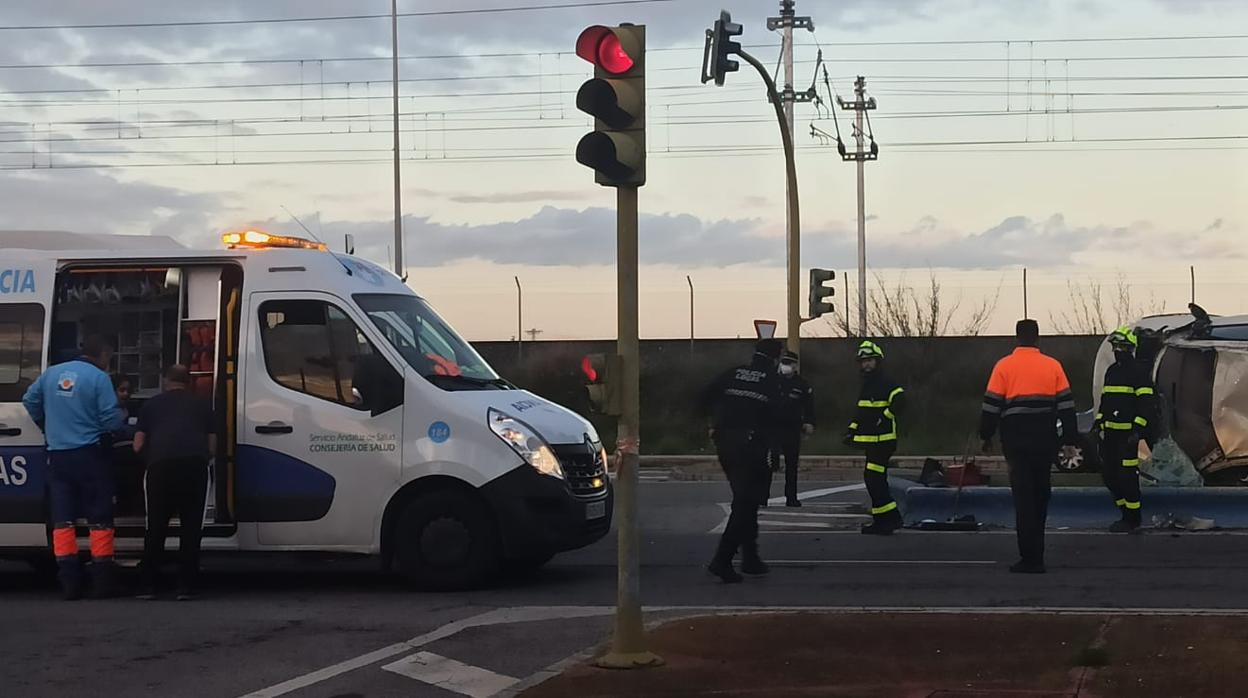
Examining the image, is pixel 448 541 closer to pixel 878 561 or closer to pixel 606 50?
pixel 878 561

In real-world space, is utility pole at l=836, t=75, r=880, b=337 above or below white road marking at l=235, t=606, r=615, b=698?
above

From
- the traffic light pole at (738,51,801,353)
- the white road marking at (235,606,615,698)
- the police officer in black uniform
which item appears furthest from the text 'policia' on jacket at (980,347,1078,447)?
the traffic light pole at (738,51,801,353)

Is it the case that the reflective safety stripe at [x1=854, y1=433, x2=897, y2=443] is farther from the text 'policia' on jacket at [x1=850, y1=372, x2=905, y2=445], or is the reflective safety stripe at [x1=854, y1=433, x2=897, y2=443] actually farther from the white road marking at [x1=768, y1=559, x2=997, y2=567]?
the white road marking at [x1=768, y1=559, x2=997, y2=567]

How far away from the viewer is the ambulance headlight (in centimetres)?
1044

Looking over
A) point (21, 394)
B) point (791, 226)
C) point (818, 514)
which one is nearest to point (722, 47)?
point (791, 226)

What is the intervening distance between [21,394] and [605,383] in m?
5.61

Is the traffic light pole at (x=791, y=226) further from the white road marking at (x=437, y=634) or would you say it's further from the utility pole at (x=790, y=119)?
the white road marking at (x=437, y=634)

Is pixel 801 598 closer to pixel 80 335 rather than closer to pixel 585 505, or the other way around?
pixel 585 505

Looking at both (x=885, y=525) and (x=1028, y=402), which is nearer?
(x=1028, y=402)

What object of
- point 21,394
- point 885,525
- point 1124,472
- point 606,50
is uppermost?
point 606,50

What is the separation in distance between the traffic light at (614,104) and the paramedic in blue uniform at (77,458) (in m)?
4.91

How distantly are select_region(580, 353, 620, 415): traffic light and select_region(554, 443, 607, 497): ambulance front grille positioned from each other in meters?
3.33

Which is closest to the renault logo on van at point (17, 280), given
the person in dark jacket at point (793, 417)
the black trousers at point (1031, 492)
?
the black trousers at point (1031, 492)

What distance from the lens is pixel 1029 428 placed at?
1144 centimetres
